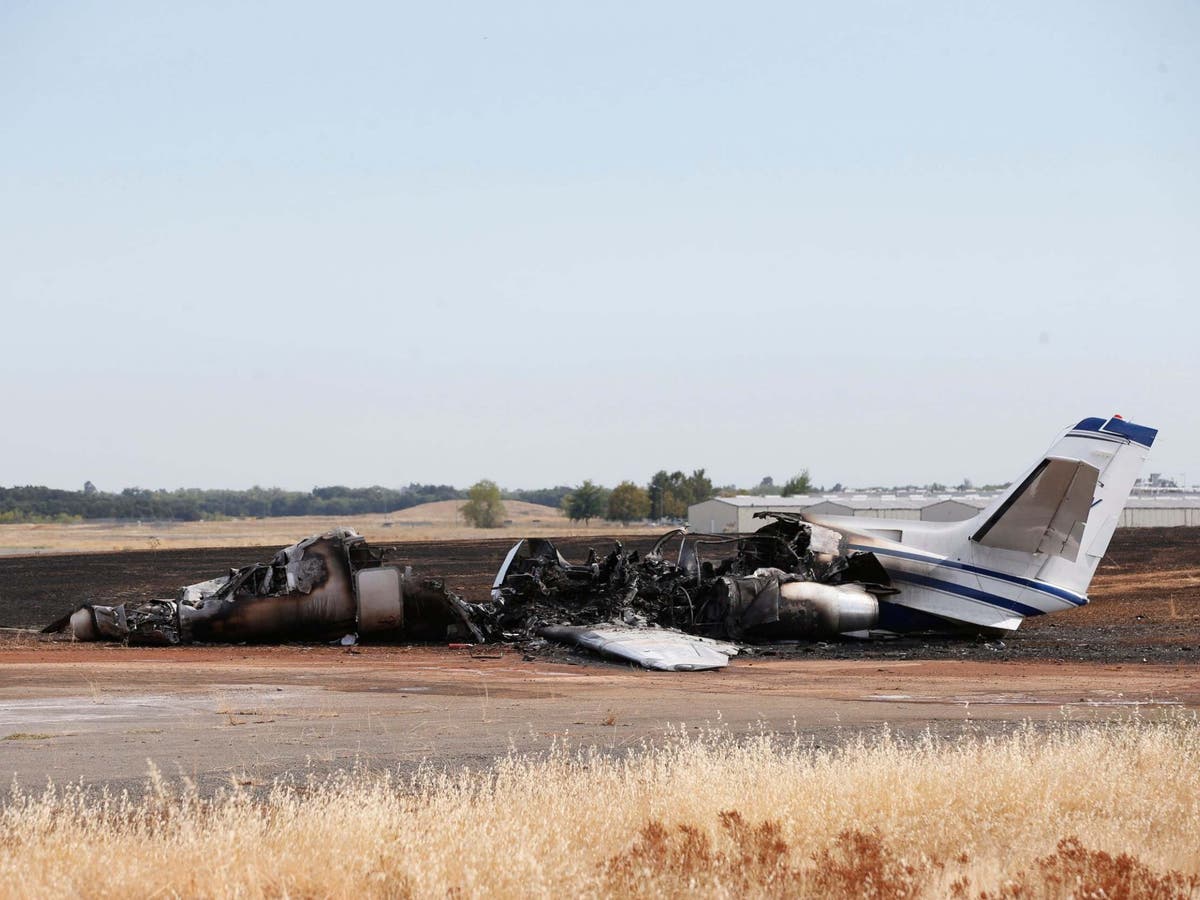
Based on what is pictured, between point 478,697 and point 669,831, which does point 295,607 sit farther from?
point 669,831

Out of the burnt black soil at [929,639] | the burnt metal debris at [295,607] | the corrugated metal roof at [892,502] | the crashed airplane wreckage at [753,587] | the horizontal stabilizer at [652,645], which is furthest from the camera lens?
the corrugated metal roof at [892,502]

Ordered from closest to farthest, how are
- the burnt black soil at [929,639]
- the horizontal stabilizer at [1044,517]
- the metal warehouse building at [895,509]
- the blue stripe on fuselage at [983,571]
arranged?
the burnt black soil at [929,639] < the horizontal stabilizer at [1044,517] < the blue stripe on fuselage at [983,571] < the metal warehouse building at [895,509]

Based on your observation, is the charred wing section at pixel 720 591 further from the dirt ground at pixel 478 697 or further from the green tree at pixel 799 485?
the green tree at pixel 799 485

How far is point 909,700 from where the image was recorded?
1585 centimetres

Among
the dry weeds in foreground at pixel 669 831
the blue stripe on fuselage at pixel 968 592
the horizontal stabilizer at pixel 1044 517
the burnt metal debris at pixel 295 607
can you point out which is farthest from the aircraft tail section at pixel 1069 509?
the dry weeds in foreground at pixel 669 831

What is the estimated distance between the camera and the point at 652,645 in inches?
798

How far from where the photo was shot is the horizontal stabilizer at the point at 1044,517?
22.9 metres

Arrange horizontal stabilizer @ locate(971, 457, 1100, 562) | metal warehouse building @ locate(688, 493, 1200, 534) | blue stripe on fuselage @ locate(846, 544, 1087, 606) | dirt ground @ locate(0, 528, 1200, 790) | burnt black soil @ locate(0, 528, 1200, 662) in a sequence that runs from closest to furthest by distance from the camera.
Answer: dirt ground @ locate(0, 528, 1200, 790), burnt black soil @ locate(0, 528, 1200, 662), horizontal stabilizer @ locate(971, 457, 1100, 562), blue stripe on fuselage @ locate(846, 544, 1087, 606), metal warehouse building @ locate(688, 493, 1200, 534)

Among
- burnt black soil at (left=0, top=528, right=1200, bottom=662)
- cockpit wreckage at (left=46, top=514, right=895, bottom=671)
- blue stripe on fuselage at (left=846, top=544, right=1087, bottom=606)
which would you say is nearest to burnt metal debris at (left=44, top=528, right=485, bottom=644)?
cockpit wreckage at (left=46, top=514, right=895, bottom=671)

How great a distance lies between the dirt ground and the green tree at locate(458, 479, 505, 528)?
117459 millimetres

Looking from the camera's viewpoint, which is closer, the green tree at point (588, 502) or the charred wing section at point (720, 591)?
the charred wing section at point (720, 591)

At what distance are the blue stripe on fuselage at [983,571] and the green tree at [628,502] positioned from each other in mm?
123658

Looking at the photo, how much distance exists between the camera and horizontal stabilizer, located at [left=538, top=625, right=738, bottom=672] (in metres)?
19.3

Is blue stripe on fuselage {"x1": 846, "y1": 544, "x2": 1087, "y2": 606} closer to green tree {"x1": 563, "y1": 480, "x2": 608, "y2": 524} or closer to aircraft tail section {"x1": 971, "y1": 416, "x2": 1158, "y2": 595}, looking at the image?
aircraft tail section {"x1": 971, "y1": 416, "x2": 1158, "y2": 595}
